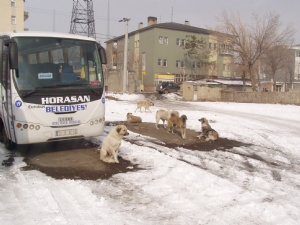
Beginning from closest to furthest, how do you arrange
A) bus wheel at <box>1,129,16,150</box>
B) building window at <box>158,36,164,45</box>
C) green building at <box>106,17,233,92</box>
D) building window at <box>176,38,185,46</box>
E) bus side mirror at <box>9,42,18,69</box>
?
bus side mirror at <box>9,42,18,69</box>, bus wheel at <box>1,129,16,150</box>, green building at <box>106,17,233,92</box>, building window at <box>158,36,164,45</box>, building window at <box>176,38,185,46</box>

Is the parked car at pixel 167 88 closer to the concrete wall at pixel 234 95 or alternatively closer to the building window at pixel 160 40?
the concrete wall at pixel 234 95

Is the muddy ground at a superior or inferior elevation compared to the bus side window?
inferior

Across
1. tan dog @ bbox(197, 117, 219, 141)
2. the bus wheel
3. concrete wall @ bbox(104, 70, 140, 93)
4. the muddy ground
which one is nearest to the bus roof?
the bus wheel

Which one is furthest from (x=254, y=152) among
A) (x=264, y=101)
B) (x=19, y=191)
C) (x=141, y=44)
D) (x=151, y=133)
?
(x=141, y=44)

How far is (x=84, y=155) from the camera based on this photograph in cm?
831

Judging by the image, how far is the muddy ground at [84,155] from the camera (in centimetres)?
682

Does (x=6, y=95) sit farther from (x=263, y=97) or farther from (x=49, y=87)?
(x=263, y=97)

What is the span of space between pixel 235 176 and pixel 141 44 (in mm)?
60140

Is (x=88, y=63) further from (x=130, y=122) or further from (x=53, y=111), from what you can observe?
(x=130, y=122)

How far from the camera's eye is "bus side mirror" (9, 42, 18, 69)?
7207 mm

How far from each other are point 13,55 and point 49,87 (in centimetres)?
107

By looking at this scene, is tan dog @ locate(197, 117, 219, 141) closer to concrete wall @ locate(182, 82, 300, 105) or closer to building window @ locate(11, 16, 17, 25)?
concrete wall @ locate(182, 82, 300, 105)

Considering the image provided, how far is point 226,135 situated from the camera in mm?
12539

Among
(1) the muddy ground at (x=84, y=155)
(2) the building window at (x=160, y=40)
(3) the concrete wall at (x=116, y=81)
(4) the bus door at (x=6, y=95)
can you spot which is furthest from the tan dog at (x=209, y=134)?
(2) the building window at (x=160, y=40)
